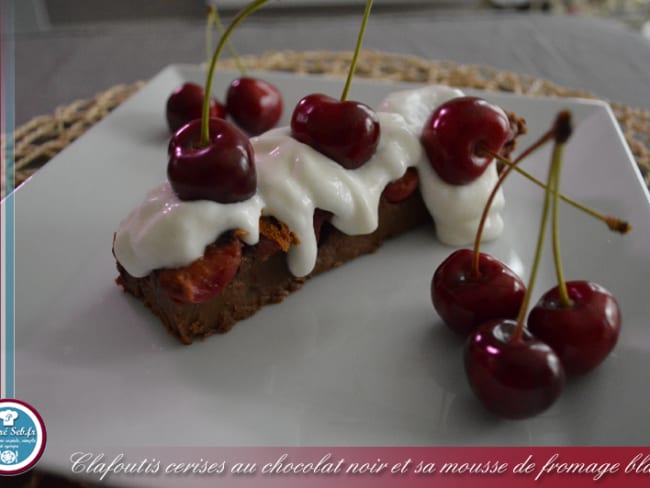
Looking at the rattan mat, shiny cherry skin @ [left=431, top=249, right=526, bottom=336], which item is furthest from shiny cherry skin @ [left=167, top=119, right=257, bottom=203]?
the rattan mat

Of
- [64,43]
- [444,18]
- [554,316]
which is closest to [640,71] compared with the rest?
[444,18]

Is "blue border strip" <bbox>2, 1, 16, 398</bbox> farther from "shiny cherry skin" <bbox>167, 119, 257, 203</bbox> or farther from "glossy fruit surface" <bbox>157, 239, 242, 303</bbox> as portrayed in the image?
"shiny cherry skin" <bbox>167, 119, 257, 203</bbox>

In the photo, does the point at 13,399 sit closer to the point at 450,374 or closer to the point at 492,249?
the point at 450,374

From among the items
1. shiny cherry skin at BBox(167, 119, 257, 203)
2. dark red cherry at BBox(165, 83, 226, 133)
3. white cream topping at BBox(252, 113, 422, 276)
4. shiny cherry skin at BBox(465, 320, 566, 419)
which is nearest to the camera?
shiny cherry skin at BBox(465, 320, 566, 419)

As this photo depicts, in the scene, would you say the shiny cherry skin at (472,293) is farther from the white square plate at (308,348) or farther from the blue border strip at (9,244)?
the blue border strip at (9,244)

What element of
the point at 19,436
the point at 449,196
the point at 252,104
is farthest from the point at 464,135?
the point at 19,436

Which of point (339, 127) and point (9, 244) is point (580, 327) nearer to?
point (339, 127)

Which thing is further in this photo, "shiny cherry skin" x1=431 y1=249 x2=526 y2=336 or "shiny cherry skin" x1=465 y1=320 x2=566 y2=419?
"shiny cherry skin" x1=431 y1=249 x2=526 y2=336

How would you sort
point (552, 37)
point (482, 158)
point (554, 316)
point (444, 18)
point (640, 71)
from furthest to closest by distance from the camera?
point (444, 18) < point (552, 37) < point (640, 71) < point (482, 158) < point (554, 316)
